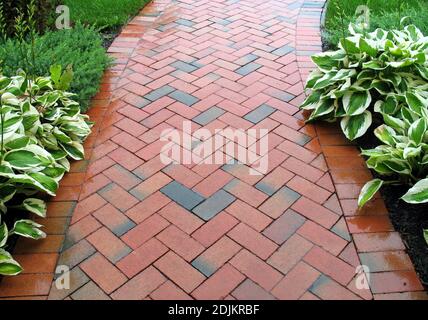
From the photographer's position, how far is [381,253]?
2.21 metres

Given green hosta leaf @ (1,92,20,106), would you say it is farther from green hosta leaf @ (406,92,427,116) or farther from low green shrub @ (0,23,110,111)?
green hosta leaf @ (406,92,427,116)

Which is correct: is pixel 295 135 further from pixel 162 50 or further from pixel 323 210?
pixel 162 50

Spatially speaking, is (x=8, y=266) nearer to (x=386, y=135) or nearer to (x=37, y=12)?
(x=386, y=135)

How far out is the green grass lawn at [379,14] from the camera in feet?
12.8

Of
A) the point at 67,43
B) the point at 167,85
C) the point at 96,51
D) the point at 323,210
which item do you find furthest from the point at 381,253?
the point at 67,43

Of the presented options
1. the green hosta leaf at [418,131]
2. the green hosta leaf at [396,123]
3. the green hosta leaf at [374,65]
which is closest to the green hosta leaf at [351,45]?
the green hosta leaf at [374,65]

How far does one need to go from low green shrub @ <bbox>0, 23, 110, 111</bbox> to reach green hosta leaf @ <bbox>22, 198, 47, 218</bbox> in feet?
3.27

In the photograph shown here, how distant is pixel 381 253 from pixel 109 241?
1.31 m

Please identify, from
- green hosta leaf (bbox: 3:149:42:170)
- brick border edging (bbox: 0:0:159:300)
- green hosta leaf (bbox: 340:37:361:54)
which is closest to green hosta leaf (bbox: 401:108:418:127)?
green hosta leaf (bbox: 340:37:361:54)

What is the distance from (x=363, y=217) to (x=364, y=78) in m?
1.00

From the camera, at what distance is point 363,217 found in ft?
7.95

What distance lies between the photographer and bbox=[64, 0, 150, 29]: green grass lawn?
14.7ft

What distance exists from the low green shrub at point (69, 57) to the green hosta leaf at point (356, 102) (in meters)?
1.73

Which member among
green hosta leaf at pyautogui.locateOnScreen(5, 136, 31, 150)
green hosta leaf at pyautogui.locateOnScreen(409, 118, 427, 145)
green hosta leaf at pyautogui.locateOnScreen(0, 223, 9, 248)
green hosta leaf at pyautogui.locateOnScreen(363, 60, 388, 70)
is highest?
green hosta leaf at pyautogui.locateOnScreen(5, 136, 31, 150)
